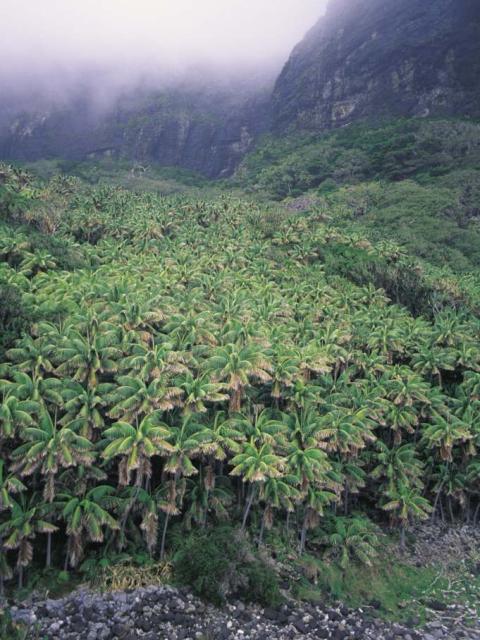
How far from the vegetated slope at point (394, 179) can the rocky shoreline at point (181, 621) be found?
70043 mm

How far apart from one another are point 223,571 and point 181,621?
3.30m

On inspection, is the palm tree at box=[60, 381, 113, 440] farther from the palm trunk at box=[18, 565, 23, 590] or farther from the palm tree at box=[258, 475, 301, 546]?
the palm tree at box=[258, 475, 301, 546]

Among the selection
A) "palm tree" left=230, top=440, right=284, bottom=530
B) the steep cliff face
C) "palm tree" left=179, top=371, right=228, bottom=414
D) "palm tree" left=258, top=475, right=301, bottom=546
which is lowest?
"palm tree" left=258, top=475, right=301, bottom=546

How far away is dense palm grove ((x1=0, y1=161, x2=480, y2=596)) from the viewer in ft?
104

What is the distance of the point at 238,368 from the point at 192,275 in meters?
23.9

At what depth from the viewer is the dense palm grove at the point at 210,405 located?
104 feet

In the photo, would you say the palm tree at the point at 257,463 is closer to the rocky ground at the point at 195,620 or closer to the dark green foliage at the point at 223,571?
the dark green foliage at the point at 223,571

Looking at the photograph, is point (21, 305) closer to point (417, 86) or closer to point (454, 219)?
point (454, 219)

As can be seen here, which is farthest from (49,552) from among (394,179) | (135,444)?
(394,179)

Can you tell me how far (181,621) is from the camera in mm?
27859

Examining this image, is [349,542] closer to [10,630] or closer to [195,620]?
[195,620]

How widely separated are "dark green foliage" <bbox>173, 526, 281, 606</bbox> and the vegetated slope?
6975cm

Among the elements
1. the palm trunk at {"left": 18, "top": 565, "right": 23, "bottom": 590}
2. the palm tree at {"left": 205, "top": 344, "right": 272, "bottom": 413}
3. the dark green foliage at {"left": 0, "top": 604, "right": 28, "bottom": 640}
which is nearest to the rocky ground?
the dark green foliage at {"left": 0, "top": 604, "right": 28, "bottom": 640}

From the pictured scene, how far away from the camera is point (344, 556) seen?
121 feet
